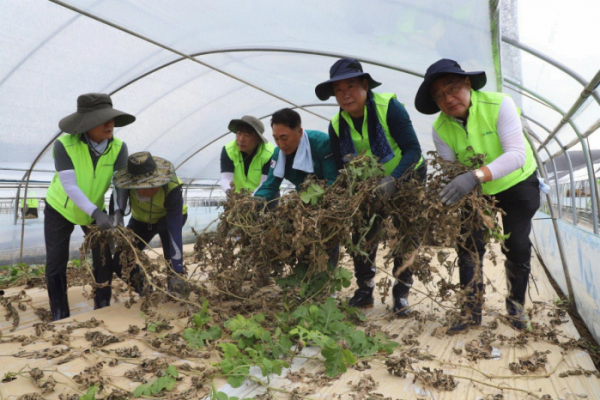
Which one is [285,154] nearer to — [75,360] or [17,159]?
[75,360]

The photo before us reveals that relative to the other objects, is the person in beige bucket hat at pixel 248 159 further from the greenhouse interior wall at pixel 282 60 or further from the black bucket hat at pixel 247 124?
the greenhouse interior wall at pixel 282 60

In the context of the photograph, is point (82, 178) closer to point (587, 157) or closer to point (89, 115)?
point (89, 115)

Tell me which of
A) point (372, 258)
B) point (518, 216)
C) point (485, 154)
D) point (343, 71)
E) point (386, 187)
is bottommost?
A: point (372, 258)

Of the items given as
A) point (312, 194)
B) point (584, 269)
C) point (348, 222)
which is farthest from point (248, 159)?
point (584, 269)

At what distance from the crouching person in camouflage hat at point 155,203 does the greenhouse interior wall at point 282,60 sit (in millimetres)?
630

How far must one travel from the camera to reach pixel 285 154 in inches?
144

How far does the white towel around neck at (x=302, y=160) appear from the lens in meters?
3.50

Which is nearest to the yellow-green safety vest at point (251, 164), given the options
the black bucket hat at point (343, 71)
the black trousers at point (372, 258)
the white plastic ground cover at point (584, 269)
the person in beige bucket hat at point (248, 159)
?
the person in beige bucket hat at point (248, 159)

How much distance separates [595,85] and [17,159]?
6.93 m

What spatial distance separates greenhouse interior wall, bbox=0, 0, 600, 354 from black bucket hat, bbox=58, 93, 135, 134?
968mm

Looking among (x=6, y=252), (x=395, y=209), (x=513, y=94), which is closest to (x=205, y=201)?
(x=6, y=252)

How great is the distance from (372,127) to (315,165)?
646 mm

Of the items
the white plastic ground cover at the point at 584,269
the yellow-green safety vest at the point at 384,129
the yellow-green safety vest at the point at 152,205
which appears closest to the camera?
the white plastic ground cover at the point at 584,269

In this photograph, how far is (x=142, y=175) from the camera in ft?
11.6
